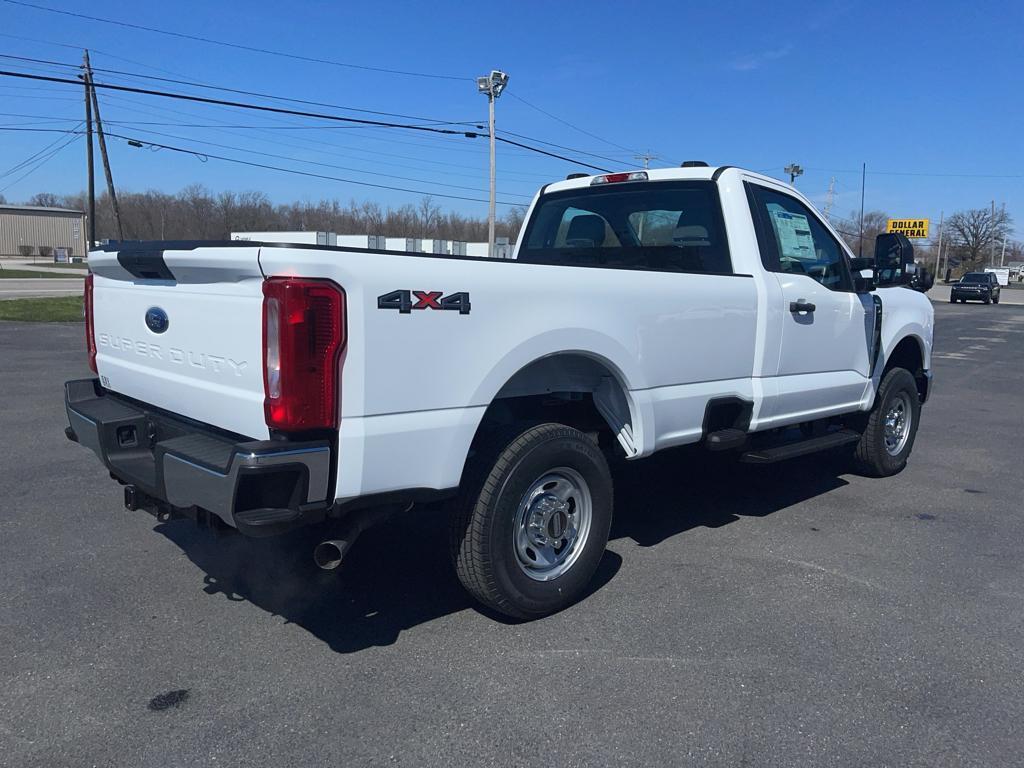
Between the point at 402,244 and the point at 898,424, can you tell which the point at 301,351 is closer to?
the point at 402,244

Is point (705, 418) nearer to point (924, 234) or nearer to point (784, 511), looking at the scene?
point (784, 511)

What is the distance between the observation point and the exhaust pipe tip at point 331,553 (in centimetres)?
317

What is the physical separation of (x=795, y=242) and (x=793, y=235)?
0.16 feet

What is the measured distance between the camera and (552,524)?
3.93 meters

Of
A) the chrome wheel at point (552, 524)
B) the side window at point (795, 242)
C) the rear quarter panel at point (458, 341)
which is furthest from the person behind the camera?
the side window at point (795, 242)

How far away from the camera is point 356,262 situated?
9.73ft

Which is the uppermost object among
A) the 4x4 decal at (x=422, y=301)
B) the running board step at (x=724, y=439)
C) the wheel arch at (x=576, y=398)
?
the 4x4 decal at (x=422, y=301)

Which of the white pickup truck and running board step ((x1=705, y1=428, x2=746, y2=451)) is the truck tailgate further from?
running board step ((x1=705, y1=428, x2=746, y2=451))

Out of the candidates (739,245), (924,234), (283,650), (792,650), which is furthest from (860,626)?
(924,234)

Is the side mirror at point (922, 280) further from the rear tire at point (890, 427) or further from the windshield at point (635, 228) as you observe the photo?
the windshield at point (635, 228)

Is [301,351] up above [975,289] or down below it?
below

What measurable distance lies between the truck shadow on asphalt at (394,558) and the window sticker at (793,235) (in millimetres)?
1454

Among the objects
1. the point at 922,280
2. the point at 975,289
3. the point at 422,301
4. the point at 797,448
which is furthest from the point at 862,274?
the point at 975,289

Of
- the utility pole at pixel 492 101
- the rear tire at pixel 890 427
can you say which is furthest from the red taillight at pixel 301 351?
the utility pole at pixel 492 101
